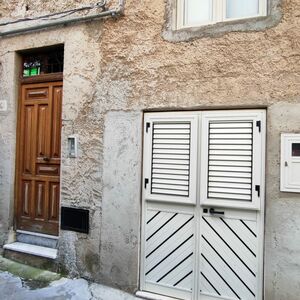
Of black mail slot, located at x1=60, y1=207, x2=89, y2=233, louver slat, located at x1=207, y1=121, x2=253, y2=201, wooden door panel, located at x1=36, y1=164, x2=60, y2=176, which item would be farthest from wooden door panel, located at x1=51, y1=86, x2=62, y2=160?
louver slat, located at x1=207, y1=121, x2=253, y2=201

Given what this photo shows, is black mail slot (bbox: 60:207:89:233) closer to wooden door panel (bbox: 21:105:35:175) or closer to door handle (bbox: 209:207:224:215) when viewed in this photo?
wooden door panel (bbox: 21:105:35:175)

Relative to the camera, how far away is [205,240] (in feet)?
13.8

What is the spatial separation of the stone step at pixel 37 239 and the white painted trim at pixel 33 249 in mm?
59

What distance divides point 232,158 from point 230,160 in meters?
0.03

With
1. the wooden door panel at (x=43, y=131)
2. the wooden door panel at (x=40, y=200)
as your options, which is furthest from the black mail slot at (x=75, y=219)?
the wooden door panel at (x=43, y=131)

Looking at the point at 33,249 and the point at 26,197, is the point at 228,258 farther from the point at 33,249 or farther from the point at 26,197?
the point at 26,197

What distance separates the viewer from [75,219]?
500 centimetres

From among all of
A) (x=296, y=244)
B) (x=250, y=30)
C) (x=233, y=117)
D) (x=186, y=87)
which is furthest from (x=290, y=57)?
(x=296, y=244)

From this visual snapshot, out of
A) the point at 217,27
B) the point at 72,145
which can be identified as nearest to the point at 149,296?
the point at 72,145

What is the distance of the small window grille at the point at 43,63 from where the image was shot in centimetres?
558

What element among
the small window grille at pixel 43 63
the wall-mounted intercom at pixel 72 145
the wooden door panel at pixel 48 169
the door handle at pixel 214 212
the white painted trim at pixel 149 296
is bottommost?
the white painted trim at pixel 149 296

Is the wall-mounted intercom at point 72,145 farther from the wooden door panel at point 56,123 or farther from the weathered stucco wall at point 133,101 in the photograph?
the wooden door panel at point 56,123

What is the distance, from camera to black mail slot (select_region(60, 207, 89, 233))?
4.93 metres

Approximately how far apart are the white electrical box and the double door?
0.22 meters
